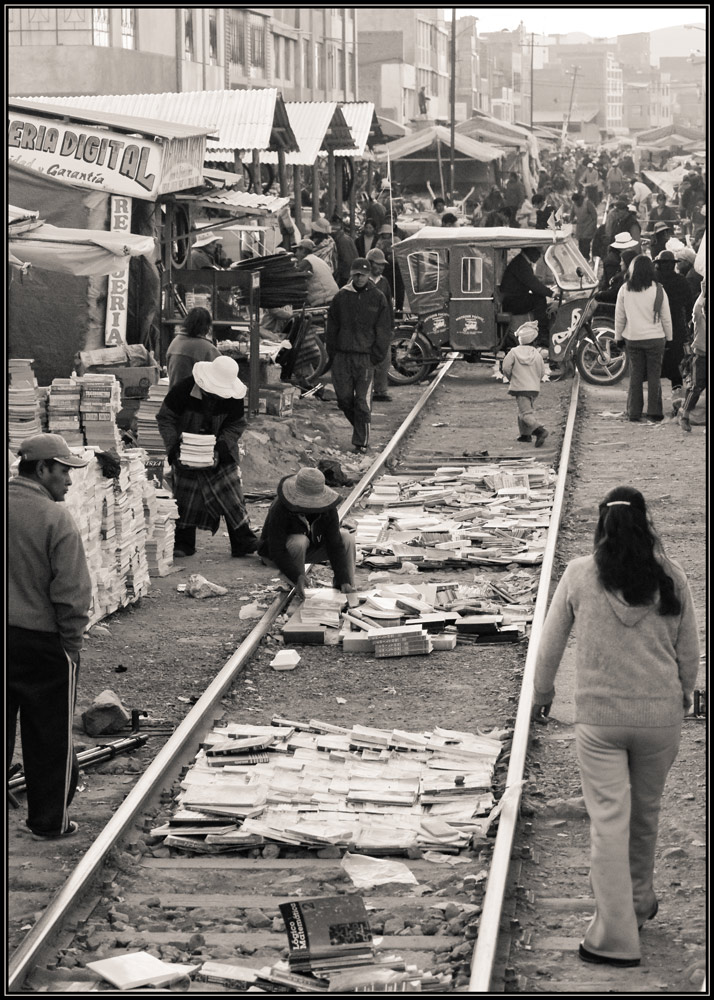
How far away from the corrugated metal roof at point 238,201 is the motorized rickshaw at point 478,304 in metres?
1.91

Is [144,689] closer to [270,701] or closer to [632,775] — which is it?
[270,701]

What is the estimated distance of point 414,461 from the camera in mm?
16984

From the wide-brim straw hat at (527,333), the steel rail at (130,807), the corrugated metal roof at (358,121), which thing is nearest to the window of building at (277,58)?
the corrugated metal roof at (358,121)

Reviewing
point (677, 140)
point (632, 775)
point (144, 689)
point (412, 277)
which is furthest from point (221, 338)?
point (677, 140)

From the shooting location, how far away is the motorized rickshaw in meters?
21.5

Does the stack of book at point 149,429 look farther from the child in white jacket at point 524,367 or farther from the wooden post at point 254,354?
the child in white jacket at point 524,367

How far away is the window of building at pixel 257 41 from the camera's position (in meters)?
53.2

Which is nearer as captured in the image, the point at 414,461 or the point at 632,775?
the point at 632,775

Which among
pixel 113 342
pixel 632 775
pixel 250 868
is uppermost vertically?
pixel 113 342

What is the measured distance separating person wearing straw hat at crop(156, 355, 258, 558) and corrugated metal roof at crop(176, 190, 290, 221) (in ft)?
25.8

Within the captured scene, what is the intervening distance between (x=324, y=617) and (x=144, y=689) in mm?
1656

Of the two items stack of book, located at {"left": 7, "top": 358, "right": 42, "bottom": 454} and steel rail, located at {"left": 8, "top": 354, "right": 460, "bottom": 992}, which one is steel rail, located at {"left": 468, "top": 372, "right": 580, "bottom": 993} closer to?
steel rail, located at {"left": 8, "top": 354, "right": 460, "bottom": 992}

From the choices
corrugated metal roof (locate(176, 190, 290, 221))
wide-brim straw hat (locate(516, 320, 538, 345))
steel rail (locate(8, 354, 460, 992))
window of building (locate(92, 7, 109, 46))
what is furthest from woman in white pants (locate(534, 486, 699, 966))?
window of building (locate(92, 7, 109, 46))

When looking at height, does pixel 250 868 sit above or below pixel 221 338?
below
